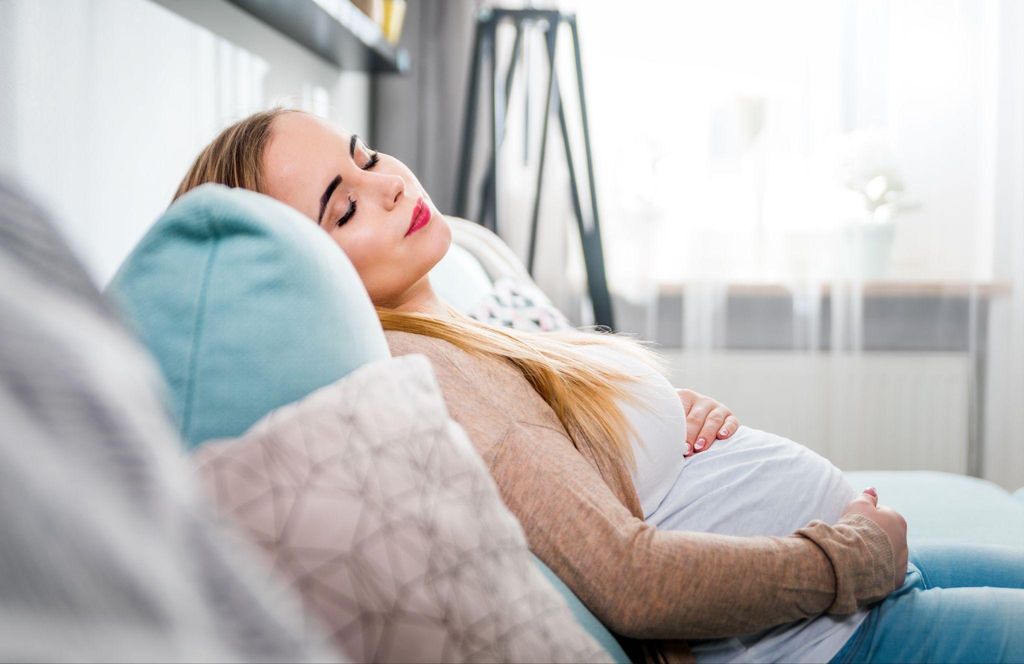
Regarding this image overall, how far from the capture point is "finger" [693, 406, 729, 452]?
102cm

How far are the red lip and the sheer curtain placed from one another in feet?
5.81

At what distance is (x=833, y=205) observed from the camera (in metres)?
→ 2.74

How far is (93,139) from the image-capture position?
123cm

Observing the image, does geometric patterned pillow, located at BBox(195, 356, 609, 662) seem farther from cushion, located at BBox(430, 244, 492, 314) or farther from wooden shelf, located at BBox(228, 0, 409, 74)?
wooden shelf, located at BBox(228, 0, 409, 74)

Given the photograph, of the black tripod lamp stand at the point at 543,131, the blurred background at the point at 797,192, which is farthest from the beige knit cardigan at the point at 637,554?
the blurred background at the point at 797,192

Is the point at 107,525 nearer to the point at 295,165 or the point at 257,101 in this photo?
the point at 295,165

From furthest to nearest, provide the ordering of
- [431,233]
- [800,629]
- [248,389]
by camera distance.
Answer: [431,233] < [800,629] < [248,389]

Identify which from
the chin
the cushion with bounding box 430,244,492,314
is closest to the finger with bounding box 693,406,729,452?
the chin

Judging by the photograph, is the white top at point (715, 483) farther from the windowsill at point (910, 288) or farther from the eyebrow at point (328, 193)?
the windowsill at point (910, 288)

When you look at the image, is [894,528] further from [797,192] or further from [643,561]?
[797,192]

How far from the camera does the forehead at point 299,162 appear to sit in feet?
3.19

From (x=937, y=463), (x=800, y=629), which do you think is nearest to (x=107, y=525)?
(x=800, y=629)

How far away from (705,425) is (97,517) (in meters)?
0.88

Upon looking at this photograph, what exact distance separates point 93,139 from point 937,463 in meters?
2.63
